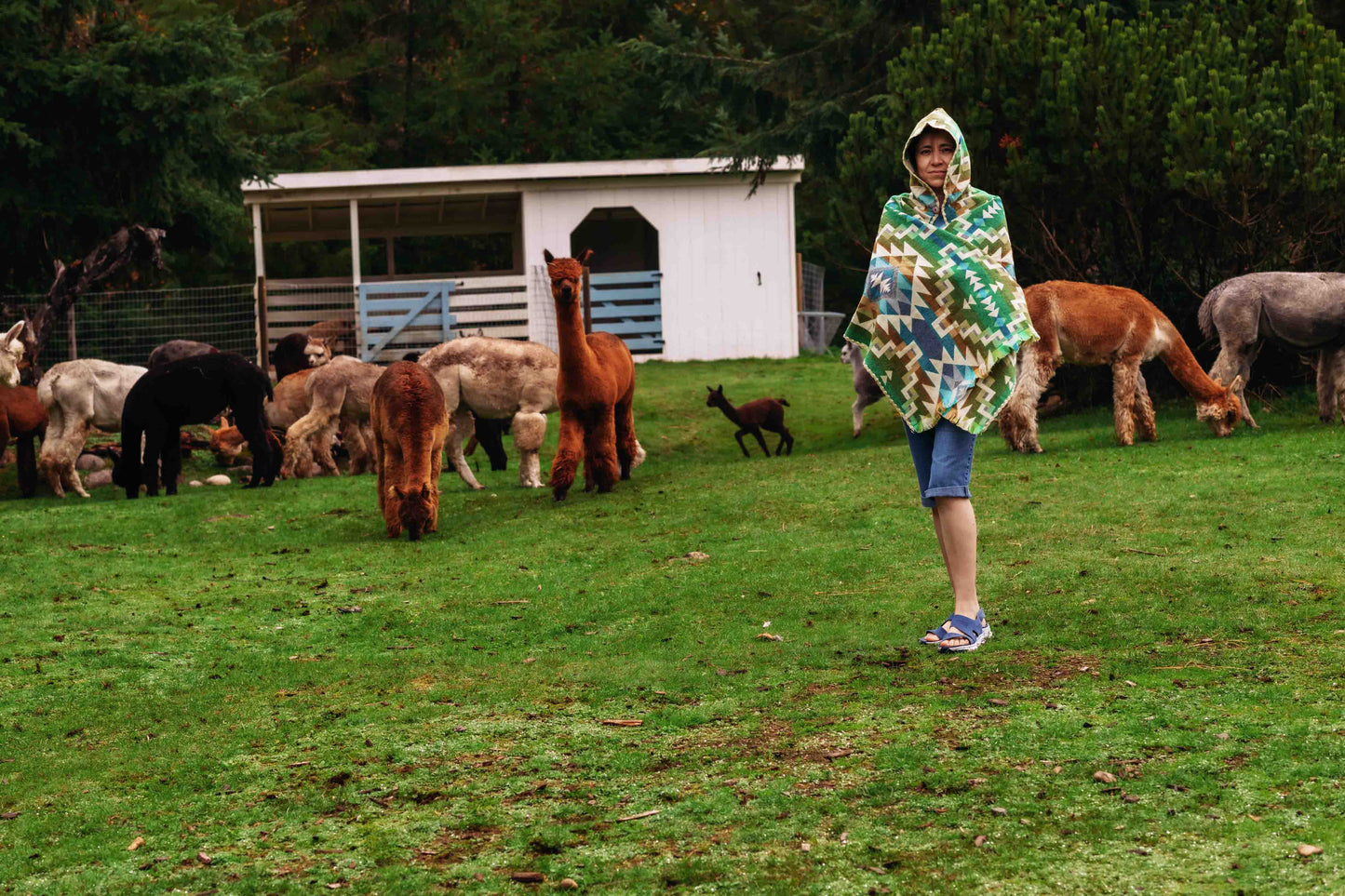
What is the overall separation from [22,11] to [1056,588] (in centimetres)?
1693

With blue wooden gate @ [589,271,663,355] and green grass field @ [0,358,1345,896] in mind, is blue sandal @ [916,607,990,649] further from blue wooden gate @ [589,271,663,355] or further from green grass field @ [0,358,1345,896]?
blue wooden gate @ [589,271,663,355]

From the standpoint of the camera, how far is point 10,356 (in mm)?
14312

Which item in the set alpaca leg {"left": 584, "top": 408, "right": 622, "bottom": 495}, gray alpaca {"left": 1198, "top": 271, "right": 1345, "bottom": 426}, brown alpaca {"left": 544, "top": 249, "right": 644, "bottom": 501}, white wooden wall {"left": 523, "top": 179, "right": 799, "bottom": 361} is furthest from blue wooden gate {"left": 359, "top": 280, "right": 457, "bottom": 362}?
gray alpaca {"left": 1198, "top": 271, "right": 1345, "bottom": 426}

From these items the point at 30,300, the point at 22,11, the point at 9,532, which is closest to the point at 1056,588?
the point at 9,532

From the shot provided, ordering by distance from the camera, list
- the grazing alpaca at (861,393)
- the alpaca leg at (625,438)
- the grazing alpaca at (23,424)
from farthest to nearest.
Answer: the grazing alpaca at (861,393) → the grazing alpaca at (23,424) → the alpaca leg at (625,438)

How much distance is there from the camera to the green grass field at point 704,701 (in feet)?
13.7

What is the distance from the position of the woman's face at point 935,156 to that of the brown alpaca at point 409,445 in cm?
559

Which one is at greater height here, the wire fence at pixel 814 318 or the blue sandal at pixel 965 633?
the wire fence at pixel 814 318

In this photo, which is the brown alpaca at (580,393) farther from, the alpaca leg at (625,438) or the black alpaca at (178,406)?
the black alpaca at (178,406)

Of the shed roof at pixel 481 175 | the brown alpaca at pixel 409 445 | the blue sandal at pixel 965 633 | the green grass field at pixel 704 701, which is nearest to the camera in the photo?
the green grass field at pixel 704 701

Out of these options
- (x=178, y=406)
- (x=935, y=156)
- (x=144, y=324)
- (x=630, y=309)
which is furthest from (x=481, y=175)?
(x=935, y=156)

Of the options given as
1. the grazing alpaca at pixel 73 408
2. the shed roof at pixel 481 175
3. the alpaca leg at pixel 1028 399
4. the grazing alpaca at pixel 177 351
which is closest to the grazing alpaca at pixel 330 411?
the grazing alpaca at pixel 73 408

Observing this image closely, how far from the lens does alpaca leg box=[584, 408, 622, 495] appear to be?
12.9 meters

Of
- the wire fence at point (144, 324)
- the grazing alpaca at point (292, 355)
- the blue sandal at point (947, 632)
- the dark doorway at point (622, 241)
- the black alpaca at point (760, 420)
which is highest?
the dark doorway at point (622, 241)
